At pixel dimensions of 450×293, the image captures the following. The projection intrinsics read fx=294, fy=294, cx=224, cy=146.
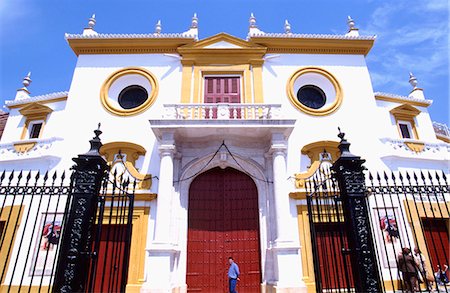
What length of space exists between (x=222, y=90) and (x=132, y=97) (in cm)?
380

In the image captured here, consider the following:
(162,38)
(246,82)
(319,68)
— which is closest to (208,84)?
(246,82)

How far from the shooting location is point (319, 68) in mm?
12477

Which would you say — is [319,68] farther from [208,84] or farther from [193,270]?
[193,270]

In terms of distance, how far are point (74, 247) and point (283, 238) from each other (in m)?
6.04

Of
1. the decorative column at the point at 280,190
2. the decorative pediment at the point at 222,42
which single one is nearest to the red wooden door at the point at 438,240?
the decorative column at the point at 280,190

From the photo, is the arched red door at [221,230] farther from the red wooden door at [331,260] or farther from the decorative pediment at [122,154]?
the decorative pediment at [122,154]

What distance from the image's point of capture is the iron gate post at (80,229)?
4207 millimetres

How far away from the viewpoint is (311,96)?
12.5 metres

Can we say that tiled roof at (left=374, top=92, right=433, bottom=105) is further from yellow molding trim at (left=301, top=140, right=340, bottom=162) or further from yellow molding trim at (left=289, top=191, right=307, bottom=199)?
yellow molding trim at (left=289, top=191, right=307, bottom=199)

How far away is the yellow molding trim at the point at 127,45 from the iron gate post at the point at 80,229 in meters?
8.78

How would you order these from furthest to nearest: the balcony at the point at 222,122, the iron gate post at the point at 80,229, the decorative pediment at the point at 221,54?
1. the decorative pediment at the point at 221,54
2. the balcony at the point at 222,122
3. the iron gate post at the point at 80,229

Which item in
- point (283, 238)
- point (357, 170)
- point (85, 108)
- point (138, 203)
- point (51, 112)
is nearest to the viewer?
point (357, 170)

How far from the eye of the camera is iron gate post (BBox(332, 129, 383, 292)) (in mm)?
4281

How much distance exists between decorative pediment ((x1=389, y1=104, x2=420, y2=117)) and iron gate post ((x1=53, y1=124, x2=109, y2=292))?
12.2 m
